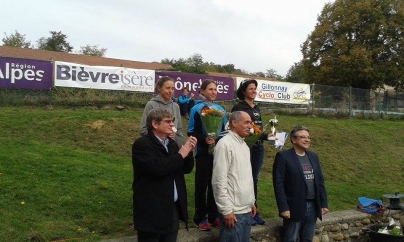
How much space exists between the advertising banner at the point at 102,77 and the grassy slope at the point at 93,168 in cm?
97

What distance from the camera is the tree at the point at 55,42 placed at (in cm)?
4825

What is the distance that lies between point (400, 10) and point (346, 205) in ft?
84.1

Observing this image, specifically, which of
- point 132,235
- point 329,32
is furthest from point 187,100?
point 329,32

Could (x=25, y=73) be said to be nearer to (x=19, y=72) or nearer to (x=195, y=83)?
(x=19, y=72)

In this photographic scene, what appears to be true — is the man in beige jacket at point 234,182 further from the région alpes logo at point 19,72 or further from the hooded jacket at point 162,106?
the région alpes logo at point 19,72

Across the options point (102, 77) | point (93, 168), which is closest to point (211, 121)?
point (93, 168)

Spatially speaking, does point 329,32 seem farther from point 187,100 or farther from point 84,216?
point 84,216

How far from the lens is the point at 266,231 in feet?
16.7

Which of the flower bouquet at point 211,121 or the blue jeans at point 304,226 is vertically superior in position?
the flower bouquet at point 211,121

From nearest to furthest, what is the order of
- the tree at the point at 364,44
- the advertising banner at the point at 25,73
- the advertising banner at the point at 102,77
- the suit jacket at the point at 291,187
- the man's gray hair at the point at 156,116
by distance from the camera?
the man's gray hair at the point at 156,116, the suit jacket at the point at 291,187, the advertising banner at the point at 25,73, the advertising banner at the point at 102,77, the tree at the point at 364,44

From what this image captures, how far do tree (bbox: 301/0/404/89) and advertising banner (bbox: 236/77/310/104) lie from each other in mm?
12316

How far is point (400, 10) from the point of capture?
28.5 metres

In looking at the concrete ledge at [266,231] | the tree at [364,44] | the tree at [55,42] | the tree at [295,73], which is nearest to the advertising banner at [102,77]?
the concrete ledge at [266,231]

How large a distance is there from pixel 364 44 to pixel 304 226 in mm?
26994
